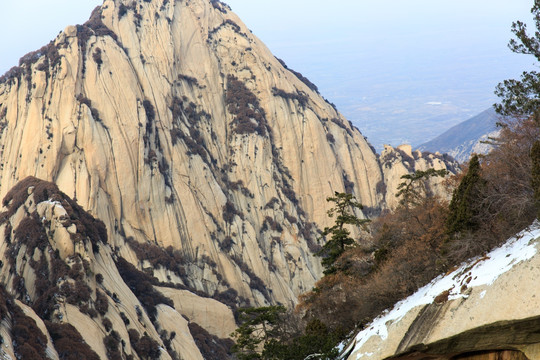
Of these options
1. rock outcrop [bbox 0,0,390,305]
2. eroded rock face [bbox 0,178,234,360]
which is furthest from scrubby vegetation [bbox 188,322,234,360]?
rock outcrop [bbox 0,0,390,305]

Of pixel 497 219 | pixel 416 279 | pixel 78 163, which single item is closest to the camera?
pixel 497 219

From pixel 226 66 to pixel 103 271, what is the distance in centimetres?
5782

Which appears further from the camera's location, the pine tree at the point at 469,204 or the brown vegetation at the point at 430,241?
the pine tree at the point at 469,204

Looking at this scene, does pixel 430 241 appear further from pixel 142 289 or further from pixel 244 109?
pixel 244 109

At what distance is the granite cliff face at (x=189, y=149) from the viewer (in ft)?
233

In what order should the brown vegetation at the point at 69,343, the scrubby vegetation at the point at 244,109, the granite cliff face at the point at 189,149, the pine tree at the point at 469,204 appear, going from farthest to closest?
the scrubby vegetation at the point at 244,109
the granite cliff face at the point at 189,149
the brown vegetation at the point at 69,343
the pine tree at the point at 469,204

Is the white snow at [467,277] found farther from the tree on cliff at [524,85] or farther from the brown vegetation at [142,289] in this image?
the brown vegetation at [142,289]

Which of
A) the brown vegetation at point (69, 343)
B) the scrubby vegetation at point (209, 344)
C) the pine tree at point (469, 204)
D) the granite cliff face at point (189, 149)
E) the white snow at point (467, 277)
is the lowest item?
the scrubby vegetation at point (209, 344)

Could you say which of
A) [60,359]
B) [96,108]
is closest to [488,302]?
[60,359]

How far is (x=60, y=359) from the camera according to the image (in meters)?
35.2

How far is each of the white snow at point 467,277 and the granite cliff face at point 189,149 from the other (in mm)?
32037

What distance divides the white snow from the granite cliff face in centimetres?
3204

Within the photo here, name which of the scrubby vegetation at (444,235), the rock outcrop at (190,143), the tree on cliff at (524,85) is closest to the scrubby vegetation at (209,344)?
the rock outcrop at (190,143)

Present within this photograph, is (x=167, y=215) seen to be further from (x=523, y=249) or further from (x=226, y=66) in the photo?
(x=523, y=249)
